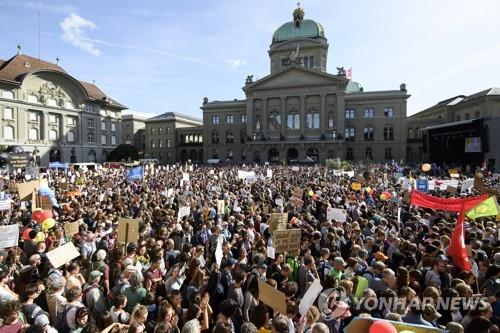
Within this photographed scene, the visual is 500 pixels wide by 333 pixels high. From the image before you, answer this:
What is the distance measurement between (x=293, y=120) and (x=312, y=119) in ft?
12.9

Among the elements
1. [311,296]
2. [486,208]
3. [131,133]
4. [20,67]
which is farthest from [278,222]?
[131,133]

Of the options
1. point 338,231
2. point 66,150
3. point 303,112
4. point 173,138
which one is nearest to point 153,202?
point 338,231

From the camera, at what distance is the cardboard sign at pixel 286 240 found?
25.1ft

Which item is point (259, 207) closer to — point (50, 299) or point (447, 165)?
point (50, 299)

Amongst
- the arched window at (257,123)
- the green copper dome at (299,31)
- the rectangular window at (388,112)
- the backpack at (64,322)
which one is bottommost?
the backpack at (64,322)

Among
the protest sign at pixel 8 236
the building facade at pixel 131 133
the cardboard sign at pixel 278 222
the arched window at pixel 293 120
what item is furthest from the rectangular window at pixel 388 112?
the protest sign at pixel 8 236

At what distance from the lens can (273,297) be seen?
4867mm

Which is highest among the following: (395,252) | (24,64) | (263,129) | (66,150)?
(24,64)

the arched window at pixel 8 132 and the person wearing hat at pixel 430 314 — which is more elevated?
the arched window at pixel 8 132

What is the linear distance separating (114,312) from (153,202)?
11.5 m

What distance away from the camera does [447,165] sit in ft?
156

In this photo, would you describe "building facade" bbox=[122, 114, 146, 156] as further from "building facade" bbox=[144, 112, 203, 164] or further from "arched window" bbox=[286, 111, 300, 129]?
"arched window" bbox=[286, 111, 300, 129]

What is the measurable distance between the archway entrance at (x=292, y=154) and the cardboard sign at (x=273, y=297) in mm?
63773

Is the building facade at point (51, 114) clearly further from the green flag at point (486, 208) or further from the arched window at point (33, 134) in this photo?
the green flag at point (486, 208)
